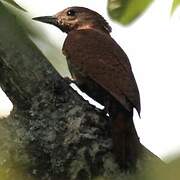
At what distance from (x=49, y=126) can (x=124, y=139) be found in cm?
51

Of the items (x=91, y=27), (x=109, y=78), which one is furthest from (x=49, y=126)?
(x=91, y=27)

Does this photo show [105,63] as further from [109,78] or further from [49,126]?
[49,126]

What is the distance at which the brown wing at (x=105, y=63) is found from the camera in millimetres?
2787

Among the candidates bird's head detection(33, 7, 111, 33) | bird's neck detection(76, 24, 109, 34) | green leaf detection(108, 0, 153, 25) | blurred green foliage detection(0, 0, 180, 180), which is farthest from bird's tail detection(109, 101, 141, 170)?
bird's head detection(33, 7, 111, 33)

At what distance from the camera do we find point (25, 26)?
72cm

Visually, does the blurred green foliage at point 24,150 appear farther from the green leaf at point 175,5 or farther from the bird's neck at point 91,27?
the bird's neck at point 91,27

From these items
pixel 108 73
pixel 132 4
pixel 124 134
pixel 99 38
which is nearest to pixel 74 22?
pixel 99 38

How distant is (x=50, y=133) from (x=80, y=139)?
144 mm

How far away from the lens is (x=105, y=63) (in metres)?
3.23

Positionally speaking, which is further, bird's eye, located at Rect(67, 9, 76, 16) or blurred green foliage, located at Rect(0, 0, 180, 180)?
bird's eye, located at Rect(67, 9, 76, 16)

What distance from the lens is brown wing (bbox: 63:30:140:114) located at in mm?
2787

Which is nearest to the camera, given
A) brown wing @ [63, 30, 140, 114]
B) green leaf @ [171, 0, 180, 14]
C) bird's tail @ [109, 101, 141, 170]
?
green leaf @ [171, 0, 180, 14]

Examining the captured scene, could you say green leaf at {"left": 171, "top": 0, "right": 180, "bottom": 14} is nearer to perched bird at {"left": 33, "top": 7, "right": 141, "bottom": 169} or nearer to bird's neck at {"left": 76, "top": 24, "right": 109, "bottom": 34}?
perched bird at {"left": 33, "top": 7, "right": 141, "bottom": 169}

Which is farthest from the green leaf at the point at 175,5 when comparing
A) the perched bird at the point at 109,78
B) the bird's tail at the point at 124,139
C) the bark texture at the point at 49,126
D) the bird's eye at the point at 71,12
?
the bird's eye at the point at 71,12
